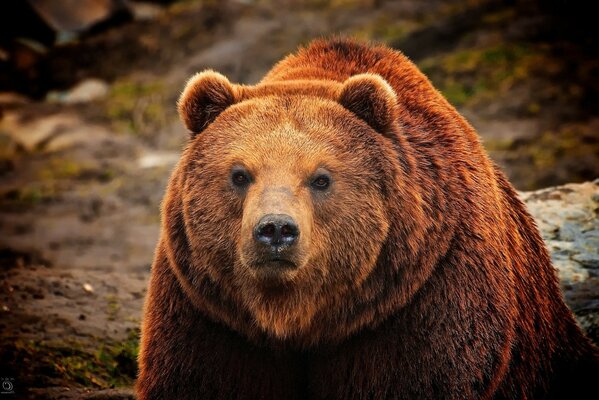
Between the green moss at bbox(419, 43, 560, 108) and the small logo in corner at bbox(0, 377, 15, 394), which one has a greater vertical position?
the green moss at bbox(419, 43, 560, 108)

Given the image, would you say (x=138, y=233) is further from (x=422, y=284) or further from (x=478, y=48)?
(x=422, y=284)

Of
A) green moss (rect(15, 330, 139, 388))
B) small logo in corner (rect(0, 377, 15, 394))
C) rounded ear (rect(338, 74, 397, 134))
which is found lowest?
small logo in corner (rect(0, 377, 15, 394))

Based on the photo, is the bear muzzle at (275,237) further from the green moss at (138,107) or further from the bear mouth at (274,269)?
the green moss at (138,107)

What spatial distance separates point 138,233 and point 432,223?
7.79 meters

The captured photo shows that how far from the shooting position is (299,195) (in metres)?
4.70

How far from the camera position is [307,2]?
60.1 ft

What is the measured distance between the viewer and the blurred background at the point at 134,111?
7070mm

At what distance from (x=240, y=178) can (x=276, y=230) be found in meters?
0.55

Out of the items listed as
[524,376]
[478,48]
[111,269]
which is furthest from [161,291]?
[478,48]

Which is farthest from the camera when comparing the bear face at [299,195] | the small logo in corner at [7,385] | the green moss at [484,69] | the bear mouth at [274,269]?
the green moss at [484,69]

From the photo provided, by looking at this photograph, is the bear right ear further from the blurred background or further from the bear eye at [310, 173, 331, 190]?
the blurred background

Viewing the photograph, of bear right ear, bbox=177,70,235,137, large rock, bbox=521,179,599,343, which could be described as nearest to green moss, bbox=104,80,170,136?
large rock, bbox=521,179,599,343

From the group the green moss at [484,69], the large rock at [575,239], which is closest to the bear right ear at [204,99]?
the large rock at [575,239]

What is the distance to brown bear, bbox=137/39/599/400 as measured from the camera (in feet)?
15.7
